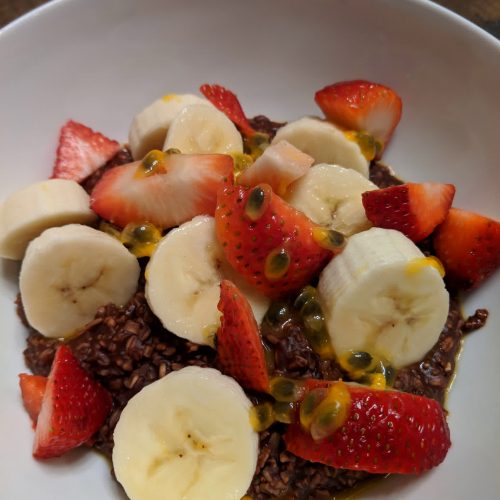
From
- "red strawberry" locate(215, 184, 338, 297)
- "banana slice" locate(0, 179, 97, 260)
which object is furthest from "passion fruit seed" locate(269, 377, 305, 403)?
"banana slice" locate(0, 179, 97, 260)

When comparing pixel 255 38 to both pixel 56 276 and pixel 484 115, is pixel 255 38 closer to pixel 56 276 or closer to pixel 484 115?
pixel 484 115

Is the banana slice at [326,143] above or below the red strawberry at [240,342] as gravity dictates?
above

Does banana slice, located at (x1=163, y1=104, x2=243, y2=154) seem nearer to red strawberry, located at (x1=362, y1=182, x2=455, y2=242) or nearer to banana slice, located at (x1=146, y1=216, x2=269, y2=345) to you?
banana slice, located at (x1=146, y1=216, x2=269, y2=345)

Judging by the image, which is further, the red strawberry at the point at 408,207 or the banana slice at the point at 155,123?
the banana slice at the point at 155,123

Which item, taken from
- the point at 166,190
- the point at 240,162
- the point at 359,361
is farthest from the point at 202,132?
the point at 359,361

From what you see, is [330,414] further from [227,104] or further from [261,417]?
[227,104]

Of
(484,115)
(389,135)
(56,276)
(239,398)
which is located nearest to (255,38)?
(389,135)

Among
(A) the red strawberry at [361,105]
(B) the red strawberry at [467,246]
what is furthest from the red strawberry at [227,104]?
(B) the red strawberry at [467,246]

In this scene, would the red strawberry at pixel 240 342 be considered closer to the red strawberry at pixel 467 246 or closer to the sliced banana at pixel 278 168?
the sliced banana at pixel 278 168
